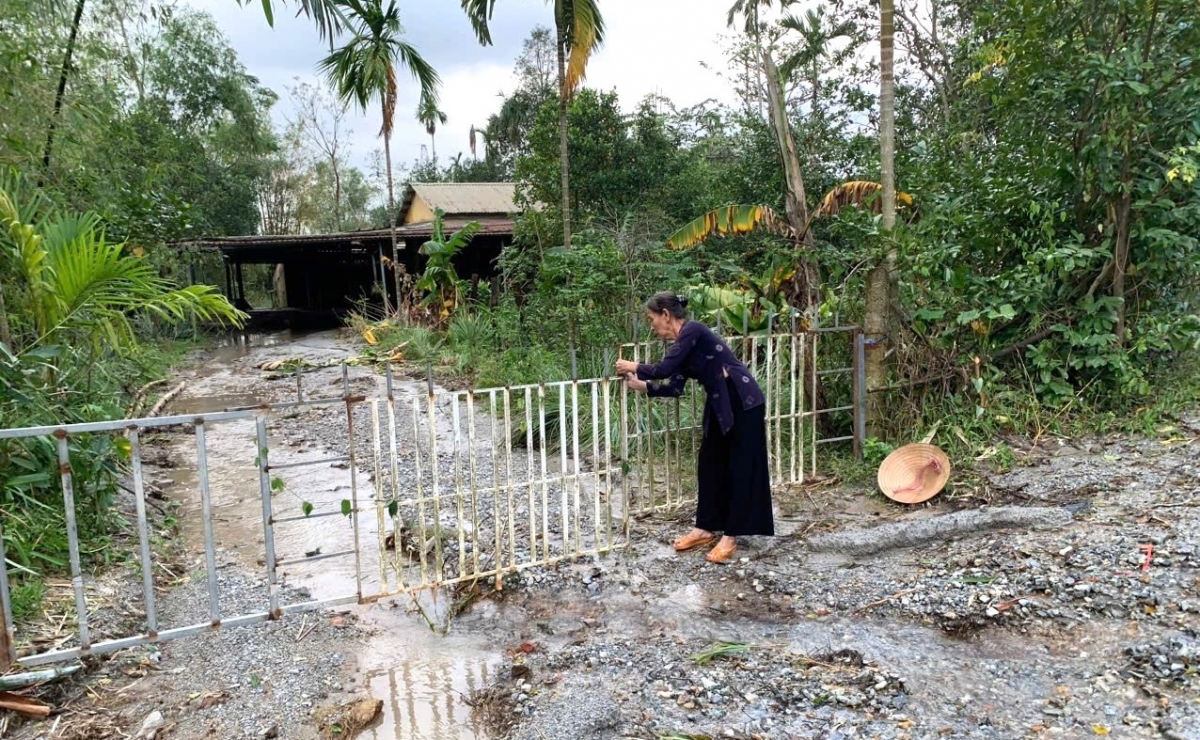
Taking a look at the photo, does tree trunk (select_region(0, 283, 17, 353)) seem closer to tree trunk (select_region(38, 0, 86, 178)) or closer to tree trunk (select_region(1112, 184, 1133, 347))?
tree trunk (select_region(38, 0, 86, 178))

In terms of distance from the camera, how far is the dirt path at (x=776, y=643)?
8.79ft

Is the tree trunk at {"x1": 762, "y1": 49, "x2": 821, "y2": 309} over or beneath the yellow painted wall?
beneath

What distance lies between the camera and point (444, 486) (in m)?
6.09

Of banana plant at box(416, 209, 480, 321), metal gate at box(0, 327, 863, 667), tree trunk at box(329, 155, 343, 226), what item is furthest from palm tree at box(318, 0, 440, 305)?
tree trunk at box(329, 155, 343, 226)

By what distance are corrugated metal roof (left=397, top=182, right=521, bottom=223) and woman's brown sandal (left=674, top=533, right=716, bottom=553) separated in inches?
710

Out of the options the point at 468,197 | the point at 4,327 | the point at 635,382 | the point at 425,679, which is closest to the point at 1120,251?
the point at 635,382

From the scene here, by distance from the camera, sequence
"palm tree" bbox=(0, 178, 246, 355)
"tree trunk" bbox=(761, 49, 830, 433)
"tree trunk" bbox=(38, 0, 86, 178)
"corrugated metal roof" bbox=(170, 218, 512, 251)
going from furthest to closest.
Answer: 1. "corrugated metal roof" bbox=(170, 218, 512, 251)
2. "tree trunk" bbox=(761, 49, 830, 433)
3. "tree trunk" bbox=(38, 0, 86, 178)
4. "palm tree" bbox=(0, 178, 246, 355)

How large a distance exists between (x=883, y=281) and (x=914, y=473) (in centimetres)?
145

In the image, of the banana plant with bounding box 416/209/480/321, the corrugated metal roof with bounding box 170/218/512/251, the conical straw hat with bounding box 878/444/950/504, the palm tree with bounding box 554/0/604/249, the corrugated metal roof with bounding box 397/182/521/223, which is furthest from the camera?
the corrugated metal roof with bounding box 397/182/521/223

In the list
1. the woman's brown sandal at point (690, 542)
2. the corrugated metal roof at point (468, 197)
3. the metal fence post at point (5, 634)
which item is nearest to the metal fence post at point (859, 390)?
the woman's brown sandal at point (690, 542)

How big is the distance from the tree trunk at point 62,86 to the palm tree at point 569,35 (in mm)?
5199

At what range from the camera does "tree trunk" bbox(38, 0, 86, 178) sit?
5621 mm

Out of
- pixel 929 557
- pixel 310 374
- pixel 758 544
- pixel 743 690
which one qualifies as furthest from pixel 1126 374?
pixel 310 374

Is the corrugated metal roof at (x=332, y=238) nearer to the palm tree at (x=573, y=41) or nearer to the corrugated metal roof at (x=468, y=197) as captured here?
the corrugated metal roof at (x=468, y=197)
